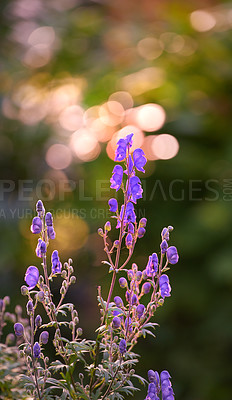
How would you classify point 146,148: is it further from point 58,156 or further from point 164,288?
point 164,288

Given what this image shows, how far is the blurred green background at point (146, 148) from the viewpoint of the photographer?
122 inches

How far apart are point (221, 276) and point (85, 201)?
43.2 inches

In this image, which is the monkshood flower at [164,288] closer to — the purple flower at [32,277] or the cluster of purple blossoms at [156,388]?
the cluster of purple blossoms at [156,388]

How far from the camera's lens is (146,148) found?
3.32 m

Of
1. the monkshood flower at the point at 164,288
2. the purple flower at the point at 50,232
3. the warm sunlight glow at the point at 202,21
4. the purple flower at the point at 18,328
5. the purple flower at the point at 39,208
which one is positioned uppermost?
the warm sunlight glow at the point at 202,21

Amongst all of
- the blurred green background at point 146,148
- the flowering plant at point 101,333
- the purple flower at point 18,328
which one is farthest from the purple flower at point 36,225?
the blurred green background at point 146,148

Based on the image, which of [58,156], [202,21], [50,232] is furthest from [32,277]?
[58,156]

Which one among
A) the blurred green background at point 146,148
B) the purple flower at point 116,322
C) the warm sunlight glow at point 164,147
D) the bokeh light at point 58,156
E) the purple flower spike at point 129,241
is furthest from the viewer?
the bokeh light at point 58,156

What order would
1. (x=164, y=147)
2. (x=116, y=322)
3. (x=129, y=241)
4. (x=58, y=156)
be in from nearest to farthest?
(x=116, y=322) < (x=129, y=241) < (x=164, y=147) < (x=58, y=156)

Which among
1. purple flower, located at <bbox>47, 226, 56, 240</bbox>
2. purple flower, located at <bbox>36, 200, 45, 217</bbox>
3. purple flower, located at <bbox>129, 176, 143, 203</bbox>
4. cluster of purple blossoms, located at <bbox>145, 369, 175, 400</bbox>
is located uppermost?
purple flower, located at <bbox>129, 176, 143, 203</bbox>

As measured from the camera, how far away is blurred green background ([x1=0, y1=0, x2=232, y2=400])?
3.09 meters

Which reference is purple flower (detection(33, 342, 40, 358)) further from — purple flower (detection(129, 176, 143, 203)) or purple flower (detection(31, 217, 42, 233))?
purple flower (detection(129, 176, 143, 203))

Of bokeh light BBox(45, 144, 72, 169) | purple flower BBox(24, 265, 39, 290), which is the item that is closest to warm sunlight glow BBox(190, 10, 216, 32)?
bokeh light BBox(45, 144, 72, 169)

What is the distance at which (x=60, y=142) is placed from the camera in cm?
386
